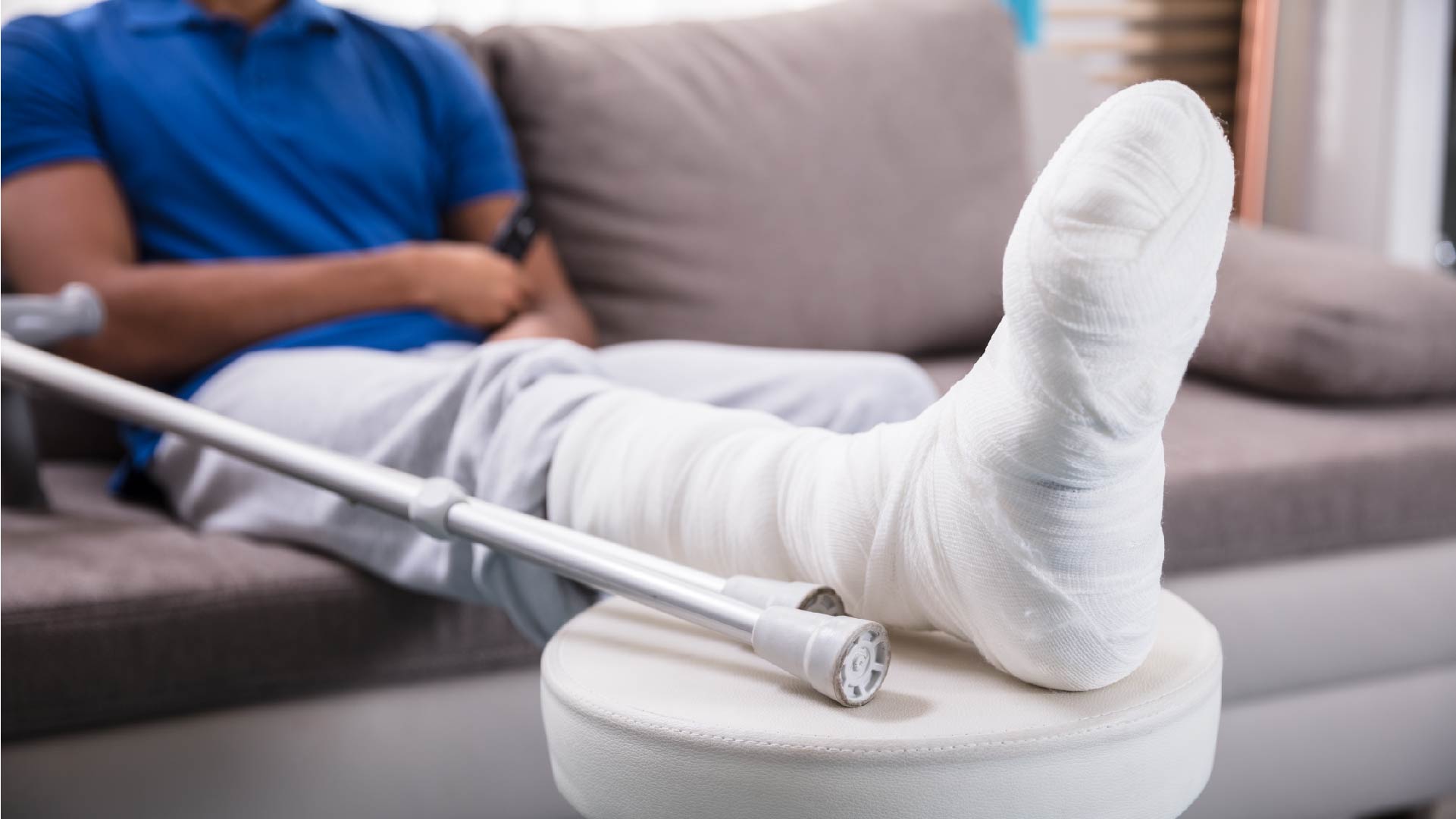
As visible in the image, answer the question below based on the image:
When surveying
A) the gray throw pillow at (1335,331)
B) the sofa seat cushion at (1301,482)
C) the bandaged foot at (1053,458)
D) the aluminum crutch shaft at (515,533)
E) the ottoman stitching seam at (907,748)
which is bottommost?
the sofa seat cushion at (1301,482)

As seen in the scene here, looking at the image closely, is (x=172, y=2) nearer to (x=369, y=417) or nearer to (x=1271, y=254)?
(x=369, y=417)

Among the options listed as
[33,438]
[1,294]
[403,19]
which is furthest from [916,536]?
[403,19]

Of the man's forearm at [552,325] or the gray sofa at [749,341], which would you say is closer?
the gray sofa at [749,341]

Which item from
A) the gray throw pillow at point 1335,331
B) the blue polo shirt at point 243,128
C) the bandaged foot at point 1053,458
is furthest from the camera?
the gray throw pillow at point 1335,331

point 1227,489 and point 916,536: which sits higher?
point 916,536

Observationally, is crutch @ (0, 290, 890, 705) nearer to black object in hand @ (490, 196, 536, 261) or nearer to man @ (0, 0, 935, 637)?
man @ (0, 0, 935, 637)

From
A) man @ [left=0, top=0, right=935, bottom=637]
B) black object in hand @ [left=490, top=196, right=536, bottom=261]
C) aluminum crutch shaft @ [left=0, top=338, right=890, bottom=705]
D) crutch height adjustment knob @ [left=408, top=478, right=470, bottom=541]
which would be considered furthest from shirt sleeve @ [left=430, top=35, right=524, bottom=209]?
crutch height adjustment knob @ [left=408, top=478, right=470, bottom=541]

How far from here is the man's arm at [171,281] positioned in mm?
1060

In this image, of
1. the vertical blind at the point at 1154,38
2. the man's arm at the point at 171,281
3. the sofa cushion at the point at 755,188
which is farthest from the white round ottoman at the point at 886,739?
the vertical blind at the point at 1154,38

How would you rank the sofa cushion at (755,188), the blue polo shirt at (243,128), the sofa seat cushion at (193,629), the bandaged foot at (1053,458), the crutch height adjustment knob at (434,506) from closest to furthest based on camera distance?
the bandaged foot at (1053,458) < the crutch height adjustment knob at (434,506) < the sofa seat cushion at (193,629) < the blue polo shirt at (243,128) < the sofa cushion at (755,188)

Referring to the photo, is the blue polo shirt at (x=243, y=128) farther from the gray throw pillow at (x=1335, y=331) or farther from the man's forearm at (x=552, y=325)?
the gray throw pillow at (x=1335, y=331)

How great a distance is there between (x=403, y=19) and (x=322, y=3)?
2.78ft

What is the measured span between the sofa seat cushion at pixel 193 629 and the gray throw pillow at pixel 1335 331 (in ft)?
2.67

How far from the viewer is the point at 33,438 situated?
3.40 ft
